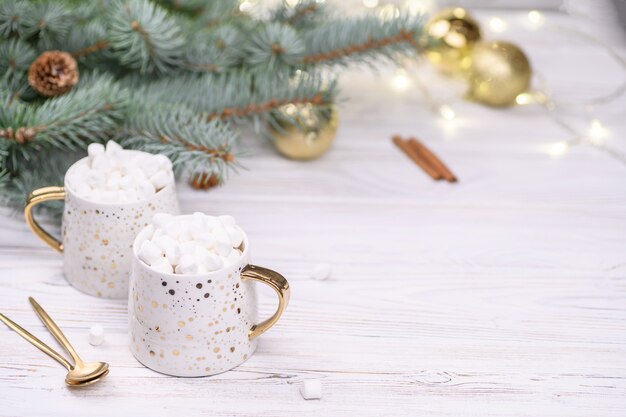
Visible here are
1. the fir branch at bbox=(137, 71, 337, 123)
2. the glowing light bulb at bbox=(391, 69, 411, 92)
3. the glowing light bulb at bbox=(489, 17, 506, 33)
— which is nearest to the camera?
the fir branch at bbox=(137, 71, 337, 123)

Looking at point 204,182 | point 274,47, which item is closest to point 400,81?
point 274,47

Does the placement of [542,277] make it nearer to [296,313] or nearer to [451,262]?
[451,262]

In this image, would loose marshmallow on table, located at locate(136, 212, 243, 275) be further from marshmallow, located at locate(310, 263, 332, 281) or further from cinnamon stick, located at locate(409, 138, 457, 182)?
cinnamon stick, located at locate(409, 138, 457, 182)

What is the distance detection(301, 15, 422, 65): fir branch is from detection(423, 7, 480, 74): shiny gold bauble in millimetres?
241

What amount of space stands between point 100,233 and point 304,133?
0.36 m

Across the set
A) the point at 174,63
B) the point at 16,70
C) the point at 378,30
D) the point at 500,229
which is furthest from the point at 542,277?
the point at 16,70

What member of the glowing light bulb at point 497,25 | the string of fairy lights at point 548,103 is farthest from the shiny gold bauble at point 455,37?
the glowing light bulb at point 497,25

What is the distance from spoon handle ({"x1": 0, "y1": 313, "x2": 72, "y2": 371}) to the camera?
71 centimetres

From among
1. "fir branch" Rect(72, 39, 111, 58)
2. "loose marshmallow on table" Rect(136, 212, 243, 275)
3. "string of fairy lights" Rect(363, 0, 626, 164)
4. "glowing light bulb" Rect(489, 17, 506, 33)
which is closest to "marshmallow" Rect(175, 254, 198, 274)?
"loose marshmallow on table" Rect(136, 212, 243, 275)

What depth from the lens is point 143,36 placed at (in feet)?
3.06

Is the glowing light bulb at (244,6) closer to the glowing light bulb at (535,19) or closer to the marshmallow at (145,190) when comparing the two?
the marshmallow at (145,190)

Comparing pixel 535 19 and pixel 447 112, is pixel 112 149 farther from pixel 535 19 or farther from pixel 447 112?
pixel 535 19

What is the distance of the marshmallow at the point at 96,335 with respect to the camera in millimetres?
737

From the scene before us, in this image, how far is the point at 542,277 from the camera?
2.86 feet
